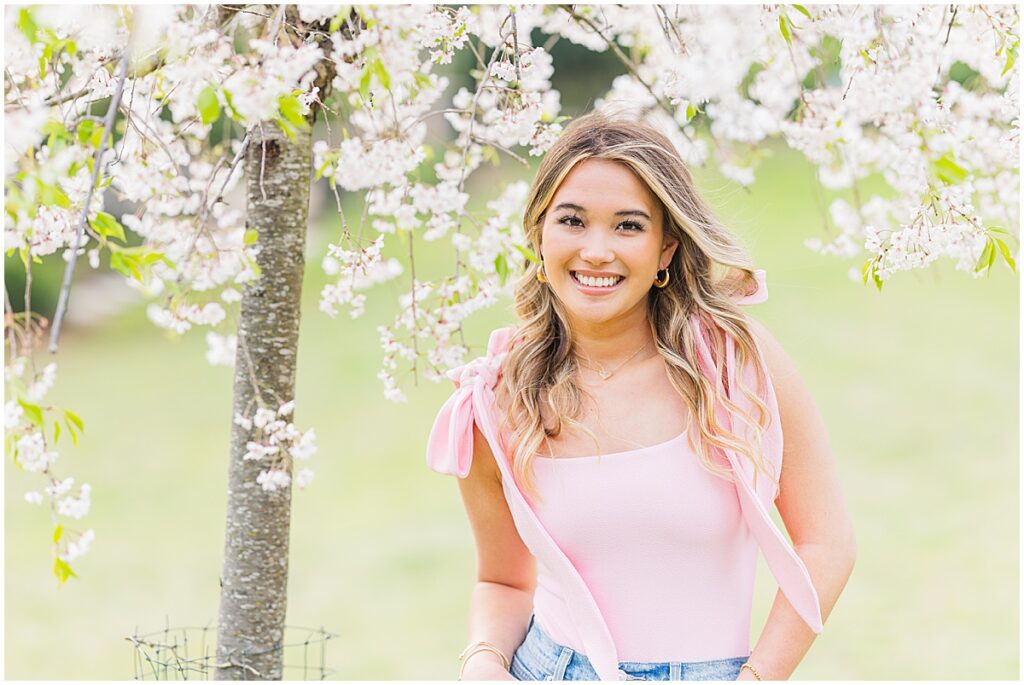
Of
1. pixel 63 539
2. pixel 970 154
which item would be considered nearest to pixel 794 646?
pixel 63 539

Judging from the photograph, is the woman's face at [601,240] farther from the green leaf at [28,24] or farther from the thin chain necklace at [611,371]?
the green leaf at [28,24]

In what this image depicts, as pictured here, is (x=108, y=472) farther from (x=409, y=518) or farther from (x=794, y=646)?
(x=794, y=646)

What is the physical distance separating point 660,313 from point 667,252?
0.11 metres

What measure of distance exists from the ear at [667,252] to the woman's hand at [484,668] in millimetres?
733

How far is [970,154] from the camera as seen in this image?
2.50 meters

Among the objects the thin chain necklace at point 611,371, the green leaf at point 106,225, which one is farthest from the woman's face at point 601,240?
→ the green leaf at point 106,225

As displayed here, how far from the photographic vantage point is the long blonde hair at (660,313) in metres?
1.77

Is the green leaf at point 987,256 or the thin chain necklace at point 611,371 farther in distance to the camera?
the thin chain necklace at point 611,371

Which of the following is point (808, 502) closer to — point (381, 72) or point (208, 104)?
point (381, 72)

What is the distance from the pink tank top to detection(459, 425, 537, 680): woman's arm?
16cm

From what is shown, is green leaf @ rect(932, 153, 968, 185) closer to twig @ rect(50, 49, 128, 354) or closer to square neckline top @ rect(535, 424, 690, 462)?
square neckline top @ rect(535, 424, 690, 462)

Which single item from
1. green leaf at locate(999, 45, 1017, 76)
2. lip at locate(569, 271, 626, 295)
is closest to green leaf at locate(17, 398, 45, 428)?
lip at locate(569, 271, 626, 295)

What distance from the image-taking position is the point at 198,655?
4543mm

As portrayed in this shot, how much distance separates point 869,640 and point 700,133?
12.4 feet
